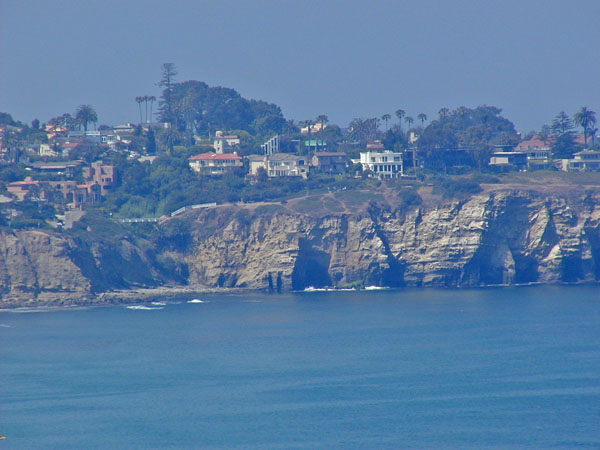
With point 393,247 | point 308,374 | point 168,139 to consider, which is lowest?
point 308,374

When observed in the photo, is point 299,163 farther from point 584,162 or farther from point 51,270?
point 51,270

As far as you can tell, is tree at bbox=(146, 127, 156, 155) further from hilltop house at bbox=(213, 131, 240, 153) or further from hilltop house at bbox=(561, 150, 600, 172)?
hilltop house at bbox=(561, 150, 600, 172)

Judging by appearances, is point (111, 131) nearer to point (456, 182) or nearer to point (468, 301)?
point (456, 182)

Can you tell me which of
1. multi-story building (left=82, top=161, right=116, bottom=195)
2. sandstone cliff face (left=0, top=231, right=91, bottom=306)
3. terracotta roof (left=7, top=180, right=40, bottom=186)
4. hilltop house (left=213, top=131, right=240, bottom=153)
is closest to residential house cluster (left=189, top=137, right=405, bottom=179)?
hilltop house (left=213, top=131, right=240, bottom=153)

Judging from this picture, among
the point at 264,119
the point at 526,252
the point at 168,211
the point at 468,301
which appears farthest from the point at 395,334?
the point at 264,119

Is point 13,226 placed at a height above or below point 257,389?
above

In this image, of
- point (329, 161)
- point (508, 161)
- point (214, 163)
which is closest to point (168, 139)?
point (214, 163)
